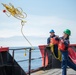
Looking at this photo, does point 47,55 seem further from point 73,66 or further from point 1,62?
point 1,62

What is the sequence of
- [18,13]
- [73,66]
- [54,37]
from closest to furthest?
[18,13] < [73,66] < [54,37]

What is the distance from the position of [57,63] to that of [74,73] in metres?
2.18

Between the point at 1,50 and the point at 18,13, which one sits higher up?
the point at 18,13

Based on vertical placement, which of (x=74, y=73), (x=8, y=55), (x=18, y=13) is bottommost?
(x=74, y=73)

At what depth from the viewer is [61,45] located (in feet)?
27.9

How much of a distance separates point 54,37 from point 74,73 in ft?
5.11

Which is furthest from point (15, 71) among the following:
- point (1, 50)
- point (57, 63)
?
point (57, 63)

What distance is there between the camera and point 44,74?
1007 centimetres

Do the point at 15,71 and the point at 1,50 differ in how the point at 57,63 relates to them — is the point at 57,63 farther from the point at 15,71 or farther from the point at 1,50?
the point at 1,50

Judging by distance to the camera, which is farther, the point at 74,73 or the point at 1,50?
the point at 74,73

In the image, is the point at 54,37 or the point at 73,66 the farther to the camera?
the point at 54,37

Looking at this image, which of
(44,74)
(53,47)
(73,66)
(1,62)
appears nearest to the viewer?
(1,62)

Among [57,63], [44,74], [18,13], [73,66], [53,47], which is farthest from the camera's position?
[57,63]

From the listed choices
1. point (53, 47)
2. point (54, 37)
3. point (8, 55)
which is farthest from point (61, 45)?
point (53, 47)
